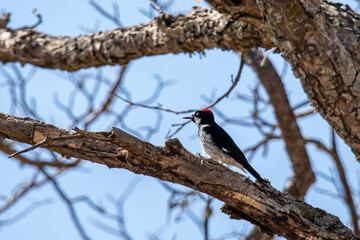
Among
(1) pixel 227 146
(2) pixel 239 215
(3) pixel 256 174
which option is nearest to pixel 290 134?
(1) pixel 227 146

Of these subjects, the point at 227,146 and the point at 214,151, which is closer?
the point at 227,146

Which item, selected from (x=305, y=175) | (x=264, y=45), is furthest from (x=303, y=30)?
(x=305, y=175)

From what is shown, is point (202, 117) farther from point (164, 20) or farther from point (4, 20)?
point (4, 20)

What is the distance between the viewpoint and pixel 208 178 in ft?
9.91

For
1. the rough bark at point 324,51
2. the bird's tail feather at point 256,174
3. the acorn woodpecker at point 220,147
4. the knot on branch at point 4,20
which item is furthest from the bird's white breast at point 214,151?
the knot on branch at point 4,20

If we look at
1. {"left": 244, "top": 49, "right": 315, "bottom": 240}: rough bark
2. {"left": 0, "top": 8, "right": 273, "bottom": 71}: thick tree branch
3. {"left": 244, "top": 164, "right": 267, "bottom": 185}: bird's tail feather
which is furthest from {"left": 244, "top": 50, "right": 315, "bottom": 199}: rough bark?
{"left": 0, "top": 8, "right": 273, "bottom": 71}: thick tree branch

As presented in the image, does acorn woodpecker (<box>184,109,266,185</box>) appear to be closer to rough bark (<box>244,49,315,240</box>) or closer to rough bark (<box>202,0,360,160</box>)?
rough bark (<box>244,49,315,240</box>)

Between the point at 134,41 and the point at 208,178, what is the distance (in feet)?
6.67

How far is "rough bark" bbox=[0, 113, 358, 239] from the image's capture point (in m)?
2.93

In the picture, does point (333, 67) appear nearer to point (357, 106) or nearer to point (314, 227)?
point (357, 106)

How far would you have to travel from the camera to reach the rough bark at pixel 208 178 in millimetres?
2932

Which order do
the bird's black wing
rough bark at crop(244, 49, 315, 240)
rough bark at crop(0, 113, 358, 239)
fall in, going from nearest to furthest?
1. rough bark at crop(0, 113, 358, 239)
2. the bird's black wing
3. rough bark at crop(244, 49, 315, 240)

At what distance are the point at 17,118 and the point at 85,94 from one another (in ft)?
9.25

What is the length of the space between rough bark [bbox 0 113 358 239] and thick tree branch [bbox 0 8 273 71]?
1265mm
